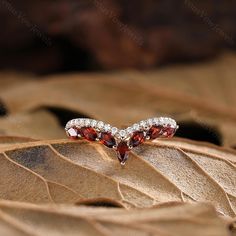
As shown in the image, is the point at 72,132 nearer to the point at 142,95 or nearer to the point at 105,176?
the point at 105,176

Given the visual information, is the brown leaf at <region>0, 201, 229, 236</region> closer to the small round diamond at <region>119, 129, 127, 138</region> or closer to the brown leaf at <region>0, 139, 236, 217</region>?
the brown leaf at <region>0, 139, 236, 217</region>

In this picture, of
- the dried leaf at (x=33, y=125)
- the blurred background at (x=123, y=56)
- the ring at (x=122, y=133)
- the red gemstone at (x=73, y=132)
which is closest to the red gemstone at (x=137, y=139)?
the ring at (x=122, y=133)

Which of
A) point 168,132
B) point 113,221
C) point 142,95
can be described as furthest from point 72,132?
point 142,95

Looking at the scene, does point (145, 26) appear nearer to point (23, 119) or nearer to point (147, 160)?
point (23, 119)

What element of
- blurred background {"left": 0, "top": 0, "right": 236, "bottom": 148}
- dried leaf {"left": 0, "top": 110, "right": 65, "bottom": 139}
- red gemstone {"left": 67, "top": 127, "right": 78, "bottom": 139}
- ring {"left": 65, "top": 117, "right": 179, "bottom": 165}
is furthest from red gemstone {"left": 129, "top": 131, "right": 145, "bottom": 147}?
blurred background {"left": 0, "top": 0, "right": 236, "bottom": 148}

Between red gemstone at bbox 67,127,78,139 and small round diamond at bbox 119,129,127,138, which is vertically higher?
small round diamond at bbox 119,129,127,138

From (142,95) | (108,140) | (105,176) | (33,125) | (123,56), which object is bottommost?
(105,176)

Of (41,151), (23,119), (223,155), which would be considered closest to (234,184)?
(223,155)

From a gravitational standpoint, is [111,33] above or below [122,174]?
above
